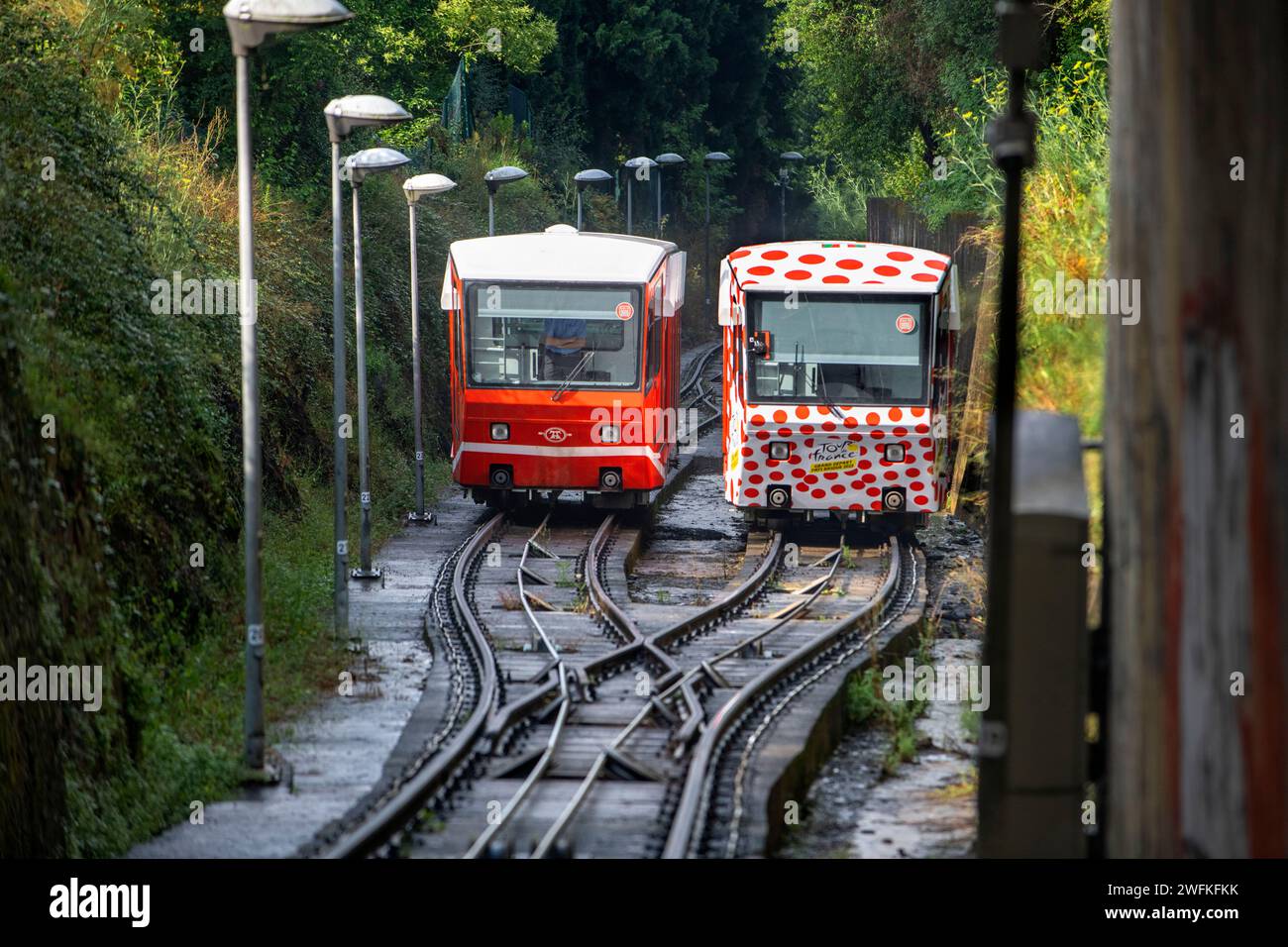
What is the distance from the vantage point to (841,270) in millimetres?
20484

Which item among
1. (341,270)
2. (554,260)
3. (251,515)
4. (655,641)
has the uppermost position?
(554,260)

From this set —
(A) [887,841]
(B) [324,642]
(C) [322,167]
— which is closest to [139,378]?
(B) [324,642]

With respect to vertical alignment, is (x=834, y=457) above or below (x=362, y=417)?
below

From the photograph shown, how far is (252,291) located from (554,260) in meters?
10.8

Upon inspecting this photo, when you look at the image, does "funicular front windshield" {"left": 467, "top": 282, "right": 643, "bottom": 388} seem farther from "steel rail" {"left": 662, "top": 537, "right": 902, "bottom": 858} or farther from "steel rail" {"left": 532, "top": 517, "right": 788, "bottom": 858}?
"steel rail" {"left": 662, "top": 537, "right": 902, "bottom": 858}

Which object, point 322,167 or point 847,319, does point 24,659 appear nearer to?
point 847,319

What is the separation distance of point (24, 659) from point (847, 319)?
13161 millimetres

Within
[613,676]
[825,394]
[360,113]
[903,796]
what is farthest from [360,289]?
[903,796]

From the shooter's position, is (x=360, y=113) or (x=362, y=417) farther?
(x=362, y=417)

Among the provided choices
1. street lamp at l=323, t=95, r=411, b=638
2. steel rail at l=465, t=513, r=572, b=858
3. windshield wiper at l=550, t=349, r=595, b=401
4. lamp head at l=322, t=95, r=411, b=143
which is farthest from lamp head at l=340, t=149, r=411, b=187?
windshield wiper at l=550, t=349, r=595, b=401

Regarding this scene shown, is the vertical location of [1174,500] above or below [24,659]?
above

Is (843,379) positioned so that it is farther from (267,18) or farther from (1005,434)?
(1005,434)

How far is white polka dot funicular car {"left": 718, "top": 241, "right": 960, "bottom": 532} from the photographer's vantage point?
2025 centimetres

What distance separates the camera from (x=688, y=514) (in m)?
26.2
